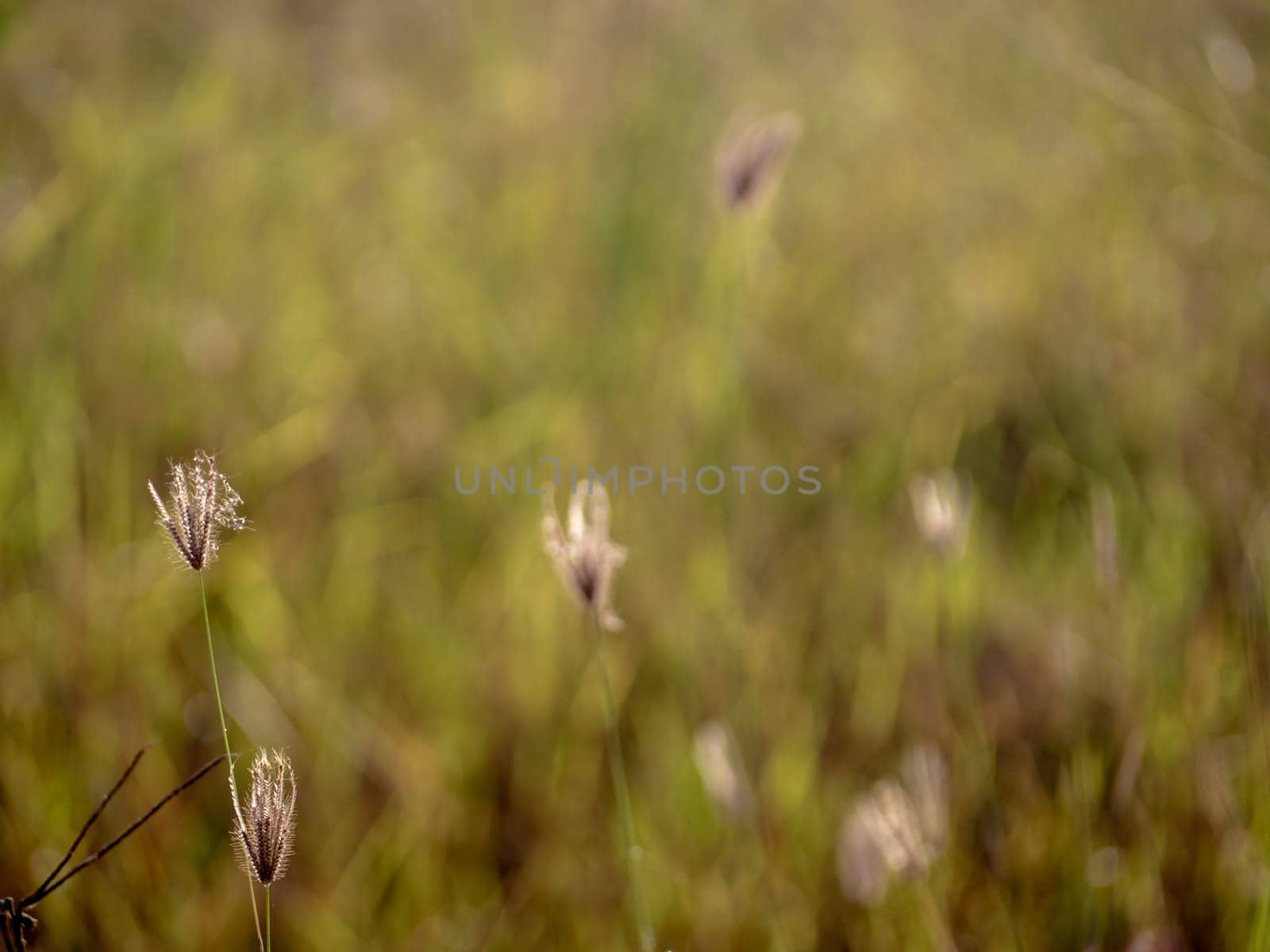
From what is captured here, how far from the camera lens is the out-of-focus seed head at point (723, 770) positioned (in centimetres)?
76

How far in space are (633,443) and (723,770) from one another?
0.67 meters

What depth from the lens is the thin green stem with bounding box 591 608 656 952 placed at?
1.62ft

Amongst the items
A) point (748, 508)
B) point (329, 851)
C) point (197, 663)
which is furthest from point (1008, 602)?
point (197, 663)

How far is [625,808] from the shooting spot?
1.63 ft

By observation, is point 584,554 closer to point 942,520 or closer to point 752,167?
point 942,520

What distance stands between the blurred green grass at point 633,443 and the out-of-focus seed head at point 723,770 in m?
0.05

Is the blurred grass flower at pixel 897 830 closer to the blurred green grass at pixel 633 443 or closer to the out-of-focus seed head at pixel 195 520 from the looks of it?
the blurred green grass at pixel 633 443

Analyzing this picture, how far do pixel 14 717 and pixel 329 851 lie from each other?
355 millimetres

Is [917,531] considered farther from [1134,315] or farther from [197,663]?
[197,663]

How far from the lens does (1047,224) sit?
1.74 meters

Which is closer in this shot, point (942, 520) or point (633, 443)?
point (942, 520)

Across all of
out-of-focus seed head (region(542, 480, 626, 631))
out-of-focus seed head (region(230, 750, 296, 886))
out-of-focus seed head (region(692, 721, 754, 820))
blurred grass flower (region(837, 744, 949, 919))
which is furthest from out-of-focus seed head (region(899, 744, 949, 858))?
out-of-focus seed head (region(230, 750, 296, 886))

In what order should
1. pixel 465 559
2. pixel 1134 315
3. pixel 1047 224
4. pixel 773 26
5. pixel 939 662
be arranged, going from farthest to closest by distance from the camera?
pixel 773 26
pixel 1047 224
pixel 1134 315
pixel 465 559
pixel 939 662

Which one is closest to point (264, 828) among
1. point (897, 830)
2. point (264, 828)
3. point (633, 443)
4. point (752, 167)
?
point (264, 828)
